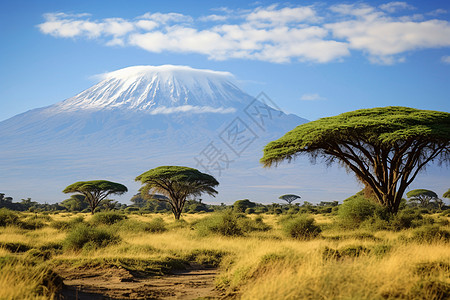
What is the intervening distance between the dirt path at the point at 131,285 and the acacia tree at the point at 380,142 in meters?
11.3

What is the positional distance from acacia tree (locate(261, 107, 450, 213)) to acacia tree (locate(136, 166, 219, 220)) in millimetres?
14711

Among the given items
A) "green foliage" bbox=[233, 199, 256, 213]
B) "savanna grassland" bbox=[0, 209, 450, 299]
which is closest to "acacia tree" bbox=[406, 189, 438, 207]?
"green foliage" bbox=[233, 199, 256, 213]

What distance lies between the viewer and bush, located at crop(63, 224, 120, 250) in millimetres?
16828

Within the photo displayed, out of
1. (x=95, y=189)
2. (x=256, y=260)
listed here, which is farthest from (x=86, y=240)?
(x=95, y=189)

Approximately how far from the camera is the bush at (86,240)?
1683cm

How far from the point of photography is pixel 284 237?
72.7 ft

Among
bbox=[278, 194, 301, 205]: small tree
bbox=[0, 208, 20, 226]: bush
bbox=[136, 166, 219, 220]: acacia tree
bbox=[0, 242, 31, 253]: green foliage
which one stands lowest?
bbox=[278, 194, 301, 205]: small tree

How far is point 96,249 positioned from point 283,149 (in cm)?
1175

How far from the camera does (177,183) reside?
3847 cm

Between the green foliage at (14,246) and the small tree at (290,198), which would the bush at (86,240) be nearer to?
the green foliage at (14,246)

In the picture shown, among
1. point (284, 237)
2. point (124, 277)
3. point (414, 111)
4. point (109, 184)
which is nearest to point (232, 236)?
point (284, 237)

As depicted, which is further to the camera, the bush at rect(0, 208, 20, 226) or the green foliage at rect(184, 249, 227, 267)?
the bush at rect(0, 208, 20, 226)

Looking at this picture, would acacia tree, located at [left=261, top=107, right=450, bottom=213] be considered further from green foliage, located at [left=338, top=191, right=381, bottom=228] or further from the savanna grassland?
the savanna grassland

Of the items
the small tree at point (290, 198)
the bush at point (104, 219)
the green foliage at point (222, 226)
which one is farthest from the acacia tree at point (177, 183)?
the small tree at point (290, 198)
